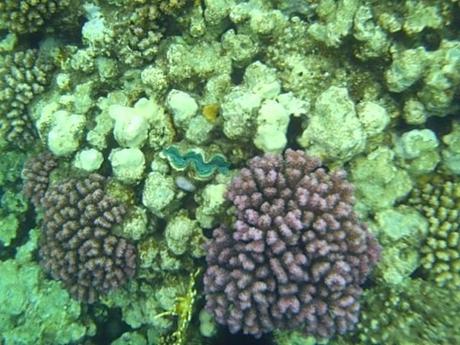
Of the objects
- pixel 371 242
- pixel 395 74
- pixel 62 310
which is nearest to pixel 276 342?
pixel 371 242

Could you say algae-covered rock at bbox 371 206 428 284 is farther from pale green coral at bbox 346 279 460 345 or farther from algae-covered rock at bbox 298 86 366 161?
algae-covered rock at bbox 298 86 366 161

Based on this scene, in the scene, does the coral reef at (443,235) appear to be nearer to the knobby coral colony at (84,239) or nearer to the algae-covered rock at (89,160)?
the knobby coral colony at (84,239)

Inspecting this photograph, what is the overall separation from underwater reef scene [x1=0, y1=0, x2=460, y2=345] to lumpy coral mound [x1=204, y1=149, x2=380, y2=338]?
0.6 inches

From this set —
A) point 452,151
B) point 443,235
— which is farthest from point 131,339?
point 452,151

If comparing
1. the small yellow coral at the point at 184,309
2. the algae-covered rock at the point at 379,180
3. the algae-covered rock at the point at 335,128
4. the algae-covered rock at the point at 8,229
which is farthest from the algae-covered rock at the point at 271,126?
the algae-covered rock at the point at 8,229

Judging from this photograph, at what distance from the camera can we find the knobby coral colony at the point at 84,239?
425cm

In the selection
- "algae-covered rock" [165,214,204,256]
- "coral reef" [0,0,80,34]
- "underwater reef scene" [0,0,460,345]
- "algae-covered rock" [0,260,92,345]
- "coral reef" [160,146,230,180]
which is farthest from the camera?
"algae-covered rock" [0,260,92,345]

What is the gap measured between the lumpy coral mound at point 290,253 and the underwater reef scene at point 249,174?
0.05ft

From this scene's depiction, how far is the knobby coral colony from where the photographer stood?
13.9 feet

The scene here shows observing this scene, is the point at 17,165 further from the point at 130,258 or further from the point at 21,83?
the point at 130,258

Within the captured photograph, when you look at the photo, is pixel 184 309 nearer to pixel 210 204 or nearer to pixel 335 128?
pixel 210 204

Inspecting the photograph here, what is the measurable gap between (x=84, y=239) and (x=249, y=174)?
1658 millimetres

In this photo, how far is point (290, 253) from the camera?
3.59 meters

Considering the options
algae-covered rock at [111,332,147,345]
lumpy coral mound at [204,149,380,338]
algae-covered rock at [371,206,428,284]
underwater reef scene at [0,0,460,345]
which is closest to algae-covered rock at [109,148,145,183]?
underwater reef scene at [0,0,460,345]
